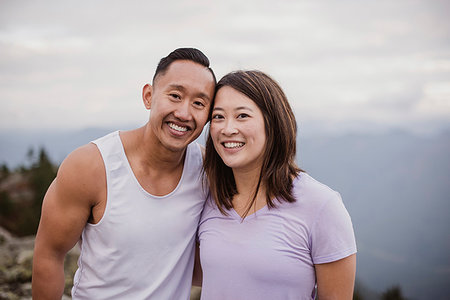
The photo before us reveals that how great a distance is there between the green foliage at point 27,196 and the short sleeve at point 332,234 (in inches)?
650

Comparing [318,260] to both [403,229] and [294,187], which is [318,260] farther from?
[403,229]

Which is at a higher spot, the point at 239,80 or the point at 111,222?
the point at 239,80

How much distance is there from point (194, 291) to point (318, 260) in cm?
508

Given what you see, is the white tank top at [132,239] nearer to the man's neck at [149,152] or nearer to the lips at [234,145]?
the man's neck at [149,152]

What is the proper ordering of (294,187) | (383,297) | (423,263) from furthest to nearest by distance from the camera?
(423,263), (383,297), (294,187)

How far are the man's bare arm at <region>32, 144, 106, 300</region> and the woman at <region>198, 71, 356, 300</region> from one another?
112 cm

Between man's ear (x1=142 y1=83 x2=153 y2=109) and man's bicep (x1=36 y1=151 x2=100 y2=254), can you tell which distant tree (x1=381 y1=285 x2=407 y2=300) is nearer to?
man's ear (x1=142 y1=83 x2=153 y2=109)

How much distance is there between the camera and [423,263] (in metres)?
145

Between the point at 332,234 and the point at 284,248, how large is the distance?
0.41m

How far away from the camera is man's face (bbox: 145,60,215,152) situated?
348cm

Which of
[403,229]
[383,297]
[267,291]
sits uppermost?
[267,291]

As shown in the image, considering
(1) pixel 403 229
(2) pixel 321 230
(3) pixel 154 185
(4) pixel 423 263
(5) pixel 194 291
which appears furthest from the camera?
(1) pixel 403 229

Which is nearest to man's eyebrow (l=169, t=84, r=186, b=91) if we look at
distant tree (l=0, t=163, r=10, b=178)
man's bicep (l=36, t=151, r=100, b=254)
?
man's bicep (l=36, t=151, r=100, b=254)

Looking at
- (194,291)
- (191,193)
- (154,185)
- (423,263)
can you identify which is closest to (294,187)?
(191,193)
